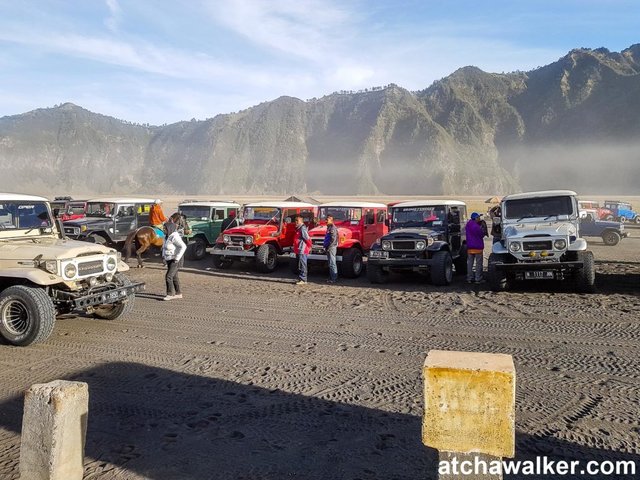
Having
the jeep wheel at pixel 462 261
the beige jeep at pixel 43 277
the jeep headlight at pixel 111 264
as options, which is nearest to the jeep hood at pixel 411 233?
the jeep wheel at pixel 462 261

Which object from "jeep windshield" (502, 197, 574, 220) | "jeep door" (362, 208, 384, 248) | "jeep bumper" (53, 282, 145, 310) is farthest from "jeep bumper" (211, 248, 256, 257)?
"jeep windshield" (502, 197, 574, 220)

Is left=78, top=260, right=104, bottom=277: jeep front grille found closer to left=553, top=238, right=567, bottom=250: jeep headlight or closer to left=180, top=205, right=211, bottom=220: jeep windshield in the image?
left=553, top=238, right=567, bottom=250: jeep headlight

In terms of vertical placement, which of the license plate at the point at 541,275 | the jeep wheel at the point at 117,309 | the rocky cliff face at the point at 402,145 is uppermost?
the rocky cliff face at the point at 402,145

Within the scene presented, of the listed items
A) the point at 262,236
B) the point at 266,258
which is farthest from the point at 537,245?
the point at 262,236

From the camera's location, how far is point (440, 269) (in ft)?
34.1

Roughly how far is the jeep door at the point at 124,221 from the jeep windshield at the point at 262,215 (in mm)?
4022

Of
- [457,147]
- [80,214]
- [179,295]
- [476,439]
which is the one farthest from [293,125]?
[476,439]

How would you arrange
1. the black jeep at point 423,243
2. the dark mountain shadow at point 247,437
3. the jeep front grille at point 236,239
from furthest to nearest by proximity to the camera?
the jeep front grille at point 236,239 < the black jeep at point 423,243 < the dark mountain shadow at point 247,437

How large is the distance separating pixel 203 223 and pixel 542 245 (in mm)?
9965

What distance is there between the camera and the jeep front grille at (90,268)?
6.78m

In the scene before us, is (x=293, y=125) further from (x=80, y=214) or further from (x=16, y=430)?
(x=16, y=430)

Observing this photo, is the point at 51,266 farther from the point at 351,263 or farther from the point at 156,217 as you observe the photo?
the point at 156,217

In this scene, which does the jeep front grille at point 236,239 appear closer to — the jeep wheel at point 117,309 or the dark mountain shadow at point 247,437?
the jeep wheel at point 117,309

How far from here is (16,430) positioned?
4.07 metres
